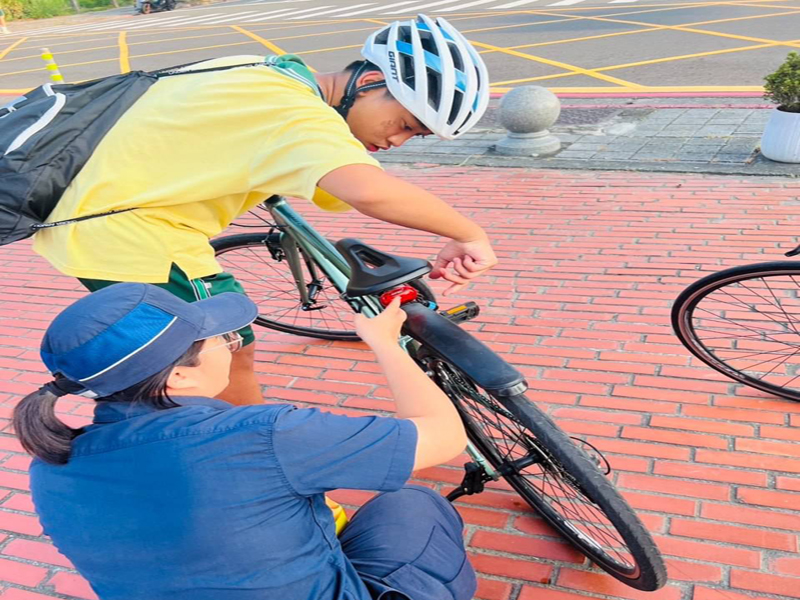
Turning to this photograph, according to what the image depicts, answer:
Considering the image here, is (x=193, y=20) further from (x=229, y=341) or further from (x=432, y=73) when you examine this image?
(x=229, y=341)

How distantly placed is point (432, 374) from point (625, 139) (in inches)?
211

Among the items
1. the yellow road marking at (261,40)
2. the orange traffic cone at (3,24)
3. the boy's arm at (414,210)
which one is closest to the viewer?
the boy's arm at (414,210)

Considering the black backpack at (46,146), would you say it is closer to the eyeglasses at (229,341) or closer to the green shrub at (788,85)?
the eyeglasses at (229,341)

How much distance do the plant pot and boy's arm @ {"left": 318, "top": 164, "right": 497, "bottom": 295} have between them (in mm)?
4598

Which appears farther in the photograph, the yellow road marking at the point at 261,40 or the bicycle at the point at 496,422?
the yellow road marking at the point at 261,40

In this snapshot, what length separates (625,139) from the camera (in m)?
7.05

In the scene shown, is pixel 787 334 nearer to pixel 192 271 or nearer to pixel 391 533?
pixel 391 533

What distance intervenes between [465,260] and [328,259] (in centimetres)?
67

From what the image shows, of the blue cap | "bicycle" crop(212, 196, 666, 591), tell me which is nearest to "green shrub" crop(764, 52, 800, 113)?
"bicycle" crop(212, 196, 666, 591)

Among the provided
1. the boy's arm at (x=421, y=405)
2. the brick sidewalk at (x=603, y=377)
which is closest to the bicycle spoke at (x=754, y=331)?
the brick sidewalk at (x=603, y=377)

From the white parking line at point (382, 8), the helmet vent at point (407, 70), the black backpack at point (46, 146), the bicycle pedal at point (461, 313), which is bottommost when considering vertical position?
the white parking line at point (382, 8)

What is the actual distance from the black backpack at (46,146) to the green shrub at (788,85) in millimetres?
5180

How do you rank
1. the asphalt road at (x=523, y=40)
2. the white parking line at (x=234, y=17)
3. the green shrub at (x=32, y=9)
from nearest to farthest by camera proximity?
the asphalt road at (x=523, y=40) → the white parking line at (x=234, y=17) → the green shrub at (x=32, y=9)

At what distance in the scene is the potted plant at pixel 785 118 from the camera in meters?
5.72
